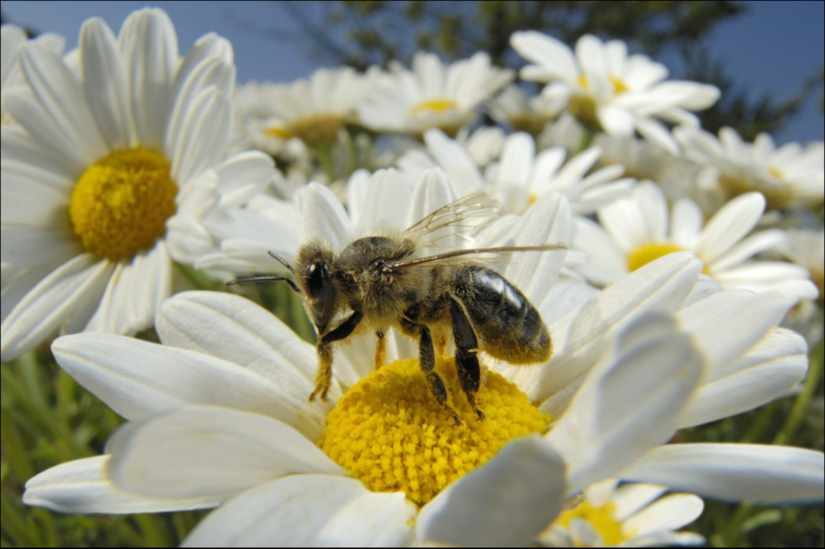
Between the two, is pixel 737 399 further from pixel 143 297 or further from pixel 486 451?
pixel 143 297

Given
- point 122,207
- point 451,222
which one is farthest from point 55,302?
point 451,222

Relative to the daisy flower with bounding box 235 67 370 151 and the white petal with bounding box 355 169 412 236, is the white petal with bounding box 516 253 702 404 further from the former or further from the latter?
the daisy flower with bounding box 235 67 370 151

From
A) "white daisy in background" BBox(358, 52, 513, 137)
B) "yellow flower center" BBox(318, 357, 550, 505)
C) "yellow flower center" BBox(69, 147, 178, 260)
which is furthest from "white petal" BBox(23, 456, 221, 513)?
"white daisy in background" BBox(358, 52, 513, 137)

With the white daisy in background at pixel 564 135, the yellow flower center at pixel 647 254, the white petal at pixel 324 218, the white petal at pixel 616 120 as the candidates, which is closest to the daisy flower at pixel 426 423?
the white petal at pixel 324 218

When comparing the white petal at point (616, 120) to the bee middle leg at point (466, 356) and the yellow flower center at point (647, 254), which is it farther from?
the bee middle leg at point (466, 356)

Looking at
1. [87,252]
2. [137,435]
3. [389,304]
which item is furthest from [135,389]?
[87,252]

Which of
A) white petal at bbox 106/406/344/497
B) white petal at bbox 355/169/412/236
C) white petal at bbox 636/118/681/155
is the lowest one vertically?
white petal at bbox 106/406/344/497

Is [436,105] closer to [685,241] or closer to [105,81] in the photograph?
[685,241]
